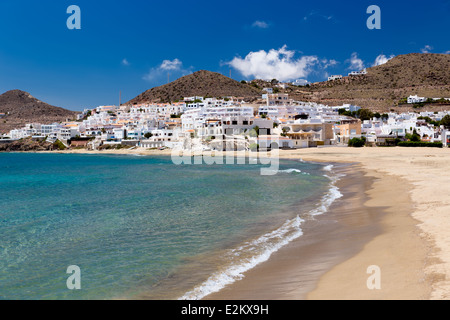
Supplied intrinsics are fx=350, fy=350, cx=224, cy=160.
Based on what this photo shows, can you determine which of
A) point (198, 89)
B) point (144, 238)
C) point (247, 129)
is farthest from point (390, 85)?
point (144, 238)

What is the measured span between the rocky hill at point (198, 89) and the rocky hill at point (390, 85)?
88.5ft

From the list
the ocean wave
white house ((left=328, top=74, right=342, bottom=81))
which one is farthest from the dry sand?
white house ((left=328, top=74, right=342, bottom=81))

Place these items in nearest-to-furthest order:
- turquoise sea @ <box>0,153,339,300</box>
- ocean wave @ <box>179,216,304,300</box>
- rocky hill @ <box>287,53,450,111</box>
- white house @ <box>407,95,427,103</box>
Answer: ocean wave @ <box>179,216,304,300</box> → turquoise sea @ <box>0,153,339,300</box> → white house @ <box>407,95,427,103</box> → rocky hill @ <box>287,53,450,111</box>

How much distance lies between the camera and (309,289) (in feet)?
21.6

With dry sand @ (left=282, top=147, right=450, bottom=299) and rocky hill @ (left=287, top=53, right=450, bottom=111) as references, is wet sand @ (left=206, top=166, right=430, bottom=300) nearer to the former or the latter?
dry sand @ (left=282, top=147, right=450, bottom=299)

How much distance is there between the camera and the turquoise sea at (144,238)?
24.7 feet

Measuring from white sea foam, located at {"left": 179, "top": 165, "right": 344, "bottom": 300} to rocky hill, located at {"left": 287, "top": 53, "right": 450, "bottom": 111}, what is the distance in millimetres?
110041

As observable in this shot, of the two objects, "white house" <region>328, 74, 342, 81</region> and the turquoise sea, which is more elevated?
"white house" <region>328, 74, 342, 81</region>

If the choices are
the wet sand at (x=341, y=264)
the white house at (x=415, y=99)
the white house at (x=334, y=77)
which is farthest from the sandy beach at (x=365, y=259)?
the white house at (x=334, y=77)

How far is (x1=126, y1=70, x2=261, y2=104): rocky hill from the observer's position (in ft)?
554

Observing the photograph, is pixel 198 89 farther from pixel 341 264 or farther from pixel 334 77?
pixel 341 264

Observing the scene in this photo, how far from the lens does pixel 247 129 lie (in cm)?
7731
